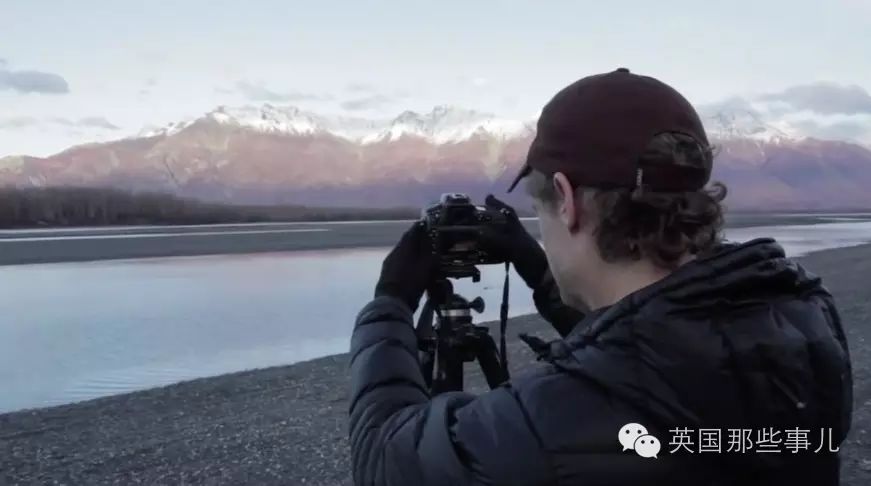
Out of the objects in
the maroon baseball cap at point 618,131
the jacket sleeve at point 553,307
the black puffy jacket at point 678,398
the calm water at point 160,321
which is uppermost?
the maroon baseball cap at point 618,131

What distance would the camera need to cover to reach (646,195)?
128cm

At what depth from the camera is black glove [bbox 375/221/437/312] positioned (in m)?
1.77

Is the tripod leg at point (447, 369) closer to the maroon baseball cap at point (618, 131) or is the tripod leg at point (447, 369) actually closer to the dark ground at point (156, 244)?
the maroon baseball cap at point (618, 131)

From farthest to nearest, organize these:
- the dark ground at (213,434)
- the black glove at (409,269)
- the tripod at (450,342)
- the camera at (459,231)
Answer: the dark ground at (213,434) < the tripod at (450,342) < the camera at (459,231) < the black glove at (409,269)

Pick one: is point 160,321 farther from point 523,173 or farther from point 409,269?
point 523,173

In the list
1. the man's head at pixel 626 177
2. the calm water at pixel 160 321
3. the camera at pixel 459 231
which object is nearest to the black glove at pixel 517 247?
the camera at pixel 459 231

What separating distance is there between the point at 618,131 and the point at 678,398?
387 mm

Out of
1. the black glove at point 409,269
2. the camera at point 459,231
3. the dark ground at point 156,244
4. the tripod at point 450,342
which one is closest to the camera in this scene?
the black glove at point 409,269

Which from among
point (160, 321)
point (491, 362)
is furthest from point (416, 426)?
point (160, 321)

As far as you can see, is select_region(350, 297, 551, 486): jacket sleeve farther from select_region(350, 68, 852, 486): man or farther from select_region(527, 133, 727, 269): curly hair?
select_region(527, 133, 727, 269): curly hair

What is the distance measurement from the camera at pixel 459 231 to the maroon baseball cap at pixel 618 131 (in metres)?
0.58

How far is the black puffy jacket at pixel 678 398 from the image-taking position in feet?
3.79

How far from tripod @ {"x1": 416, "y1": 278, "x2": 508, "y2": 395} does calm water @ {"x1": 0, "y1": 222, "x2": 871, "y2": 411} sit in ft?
16.0

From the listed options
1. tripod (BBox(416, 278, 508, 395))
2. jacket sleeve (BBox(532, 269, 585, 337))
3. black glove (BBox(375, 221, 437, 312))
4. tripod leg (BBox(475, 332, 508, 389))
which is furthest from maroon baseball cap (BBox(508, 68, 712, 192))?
tripod leg (BBox(475, 332, 508, 389))
